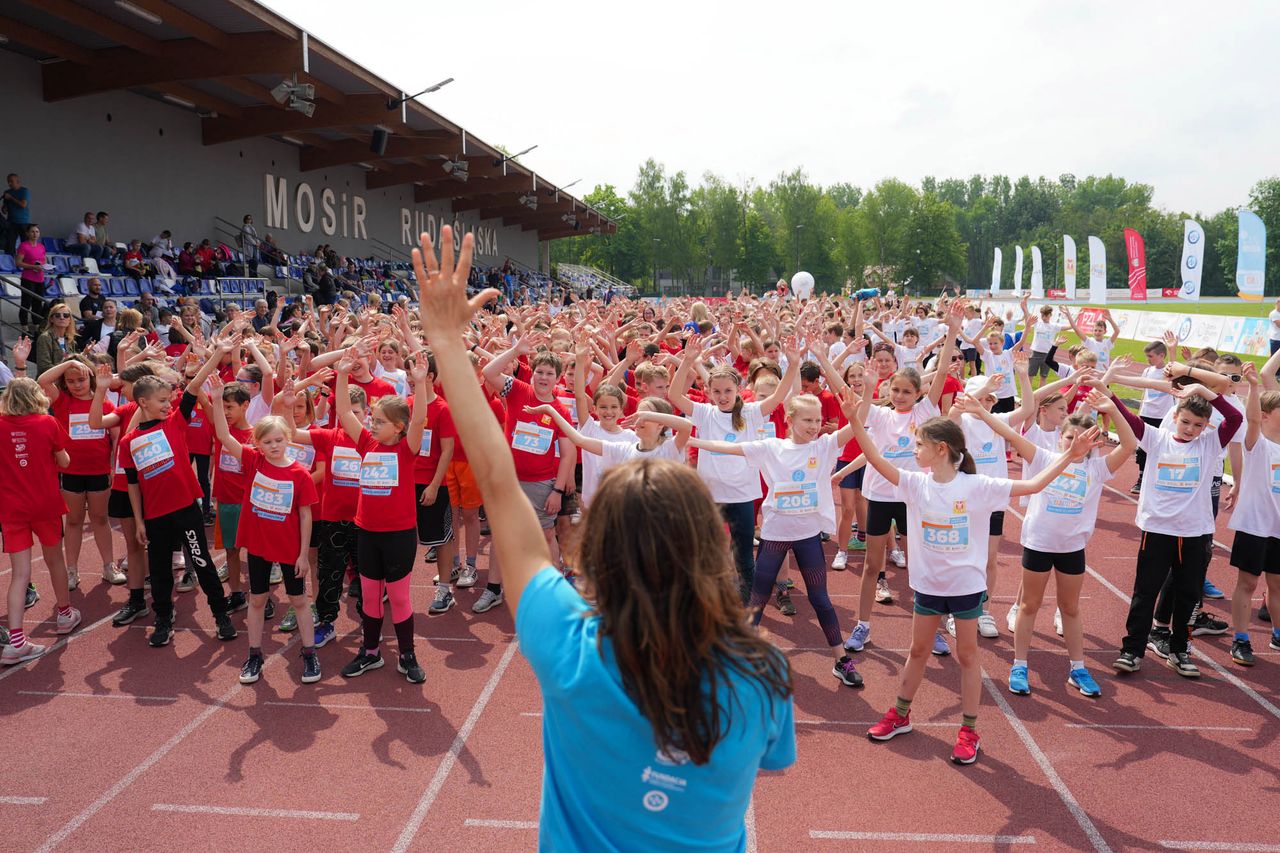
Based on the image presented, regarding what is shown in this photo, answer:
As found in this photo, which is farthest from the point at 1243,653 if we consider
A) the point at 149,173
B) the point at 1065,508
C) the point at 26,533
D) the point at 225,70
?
the point at 149,173

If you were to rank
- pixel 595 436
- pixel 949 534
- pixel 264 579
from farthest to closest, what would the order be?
pixel 595 436 → pixel 264 579 → pixel 949 534

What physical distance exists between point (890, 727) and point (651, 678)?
4.24m

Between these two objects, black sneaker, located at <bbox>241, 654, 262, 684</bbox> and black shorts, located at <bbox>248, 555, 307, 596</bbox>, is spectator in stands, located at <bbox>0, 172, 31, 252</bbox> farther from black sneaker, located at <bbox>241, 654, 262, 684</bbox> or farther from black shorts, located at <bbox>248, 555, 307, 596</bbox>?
black sneaker, located at <bbox>241, 654, 262, 684</bbox>

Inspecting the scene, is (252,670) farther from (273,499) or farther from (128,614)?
(128,614)

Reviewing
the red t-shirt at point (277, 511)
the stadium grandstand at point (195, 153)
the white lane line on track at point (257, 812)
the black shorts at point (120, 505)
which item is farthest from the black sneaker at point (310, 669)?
the stadium grandstand at point (195, 153)

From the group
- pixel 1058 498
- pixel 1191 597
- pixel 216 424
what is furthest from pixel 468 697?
pixel 1191 597

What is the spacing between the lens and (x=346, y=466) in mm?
6340

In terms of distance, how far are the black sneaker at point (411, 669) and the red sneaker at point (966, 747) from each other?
3.51m

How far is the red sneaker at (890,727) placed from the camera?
511cm

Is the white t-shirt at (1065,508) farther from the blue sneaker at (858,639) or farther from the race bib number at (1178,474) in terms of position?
the blue sneaker at (858,639)

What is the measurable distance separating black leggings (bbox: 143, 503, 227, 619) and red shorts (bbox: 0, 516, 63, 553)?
0.69m

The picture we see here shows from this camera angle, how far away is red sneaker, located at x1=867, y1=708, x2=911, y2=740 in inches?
201

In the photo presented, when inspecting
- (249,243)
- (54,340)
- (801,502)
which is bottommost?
(801,502)

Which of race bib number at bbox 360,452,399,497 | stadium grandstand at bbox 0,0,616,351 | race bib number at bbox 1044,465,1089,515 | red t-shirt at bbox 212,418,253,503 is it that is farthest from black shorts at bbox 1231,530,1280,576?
stadium grandstand at bbox 0,0,616,351
